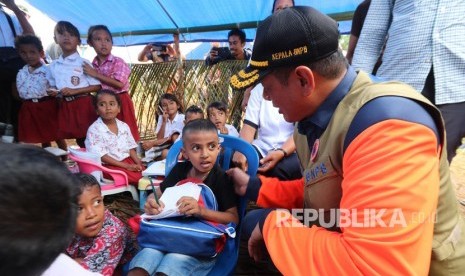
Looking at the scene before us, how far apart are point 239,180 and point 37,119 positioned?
3355 millimetres

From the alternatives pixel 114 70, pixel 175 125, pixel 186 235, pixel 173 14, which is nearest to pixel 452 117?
pixel 186 235

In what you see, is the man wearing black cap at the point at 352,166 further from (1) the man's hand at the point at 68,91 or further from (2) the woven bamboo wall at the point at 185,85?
(2) the woven bamboo wall at the point at 185,85

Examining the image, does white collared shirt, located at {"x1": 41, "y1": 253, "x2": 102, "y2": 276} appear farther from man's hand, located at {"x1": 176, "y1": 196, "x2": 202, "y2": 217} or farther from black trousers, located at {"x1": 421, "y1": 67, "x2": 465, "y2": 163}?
black trousers, located at {"x1": 421, "y1": 67, "x2": 465, "y2": 163}

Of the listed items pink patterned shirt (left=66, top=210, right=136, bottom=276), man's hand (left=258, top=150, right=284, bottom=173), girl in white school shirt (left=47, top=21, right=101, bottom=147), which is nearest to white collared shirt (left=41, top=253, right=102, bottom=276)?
pink patterned shirt (left=66, top=210, right=136, bottom=276)

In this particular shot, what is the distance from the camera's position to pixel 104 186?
2920 mm

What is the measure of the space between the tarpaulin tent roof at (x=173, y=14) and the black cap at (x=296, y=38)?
3075 mm

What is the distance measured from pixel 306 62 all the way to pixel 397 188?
436 millimetres

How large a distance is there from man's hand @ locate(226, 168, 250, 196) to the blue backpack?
0.18m

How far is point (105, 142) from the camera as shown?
317cm

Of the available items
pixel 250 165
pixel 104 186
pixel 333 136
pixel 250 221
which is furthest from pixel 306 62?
pixel 104 186

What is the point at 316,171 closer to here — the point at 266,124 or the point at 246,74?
the point at 246,74

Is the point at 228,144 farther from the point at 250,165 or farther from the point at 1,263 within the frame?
the point at 1,263

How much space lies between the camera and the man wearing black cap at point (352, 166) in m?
0.76

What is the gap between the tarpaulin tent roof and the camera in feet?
14.0
